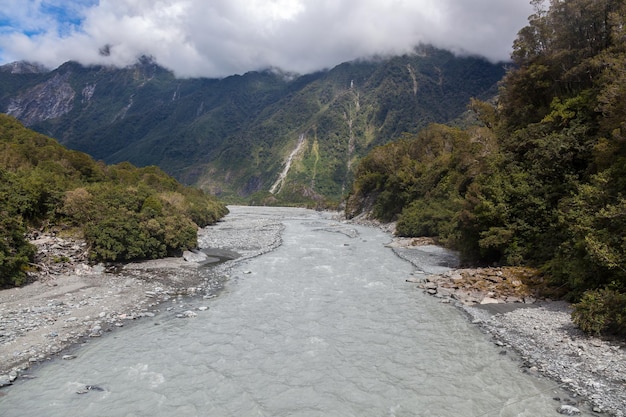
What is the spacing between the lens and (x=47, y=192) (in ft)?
123

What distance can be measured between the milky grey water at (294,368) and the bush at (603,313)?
4165mm

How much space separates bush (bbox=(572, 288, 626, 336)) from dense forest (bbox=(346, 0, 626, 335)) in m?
0.05

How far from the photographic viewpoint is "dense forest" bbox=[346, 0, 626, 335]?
58.9 ft

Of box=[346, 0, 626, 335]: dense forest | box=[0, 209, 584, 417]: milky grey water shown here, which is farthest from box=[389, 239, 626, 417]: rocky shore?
box=[346, 0, 626, 335]: dense forest

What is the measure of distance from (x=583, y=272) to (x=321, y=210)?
159605mm

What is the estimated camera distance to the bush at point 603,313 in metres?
15.5

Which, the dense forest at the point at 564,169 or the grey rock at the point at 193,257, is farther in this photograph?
the grey rock at the point at 193,257

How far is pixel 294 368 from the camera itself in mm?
15219

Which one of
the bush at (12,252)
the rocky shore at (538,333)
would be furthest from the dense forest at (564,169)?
the bush at (12,252)

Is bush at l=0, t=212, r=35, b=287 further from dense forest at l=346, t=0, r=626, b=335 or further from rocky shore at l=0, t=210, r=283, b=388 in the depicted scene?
dense forest at l=346, t=0, r=626, b=335

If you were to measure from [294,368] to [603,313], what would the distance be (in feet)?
45.3

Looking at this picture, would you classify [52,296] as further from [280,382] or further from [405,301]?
[405,301]

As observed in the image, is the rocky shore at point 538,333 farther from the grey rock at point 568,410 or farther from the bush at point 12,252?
the bush at point 12,252

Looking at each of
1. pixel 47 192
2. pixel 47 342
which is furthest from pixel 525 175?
pixel 47 192
